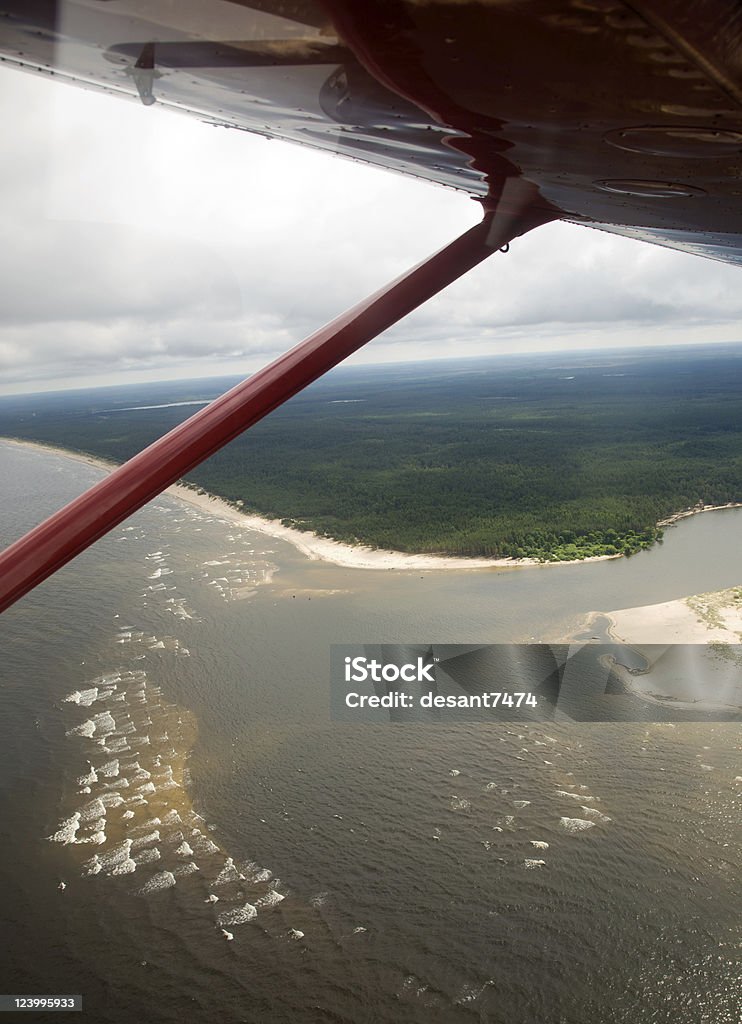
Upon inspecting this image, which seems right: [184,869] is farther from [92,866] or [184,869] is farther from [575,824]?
[575,824]

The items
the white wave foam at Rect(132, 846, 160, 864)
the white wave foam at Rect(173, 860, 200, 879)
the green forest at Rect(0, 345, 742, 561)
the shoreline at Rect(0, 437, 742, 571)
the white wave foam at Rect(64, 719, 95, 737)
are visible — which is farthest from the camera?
the green forest at Rect(0, 345, 742, 561)

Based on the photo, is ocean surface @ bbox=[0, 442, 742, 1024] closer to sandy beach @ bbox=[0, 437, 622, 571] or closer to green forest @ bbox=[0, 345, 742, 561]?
sandy beach @ bbox=[0, 437, 622, 571]

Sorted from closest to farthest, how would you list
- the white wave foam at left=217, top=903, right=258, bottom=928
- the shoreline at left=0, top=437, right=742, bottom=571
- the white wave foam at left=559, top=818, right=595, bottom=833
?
the white wave foam at left=217, top=903, right=258, bottom=928 → the white wave foam at left=559, top=818, right=595, bottom=833 → the shoreline at left=0, top=437, right=742, bottom=571

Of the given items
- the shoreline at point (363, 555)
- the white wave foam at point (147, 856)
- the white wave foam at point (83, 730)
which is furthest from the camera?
the shoreline at point (363, 555)

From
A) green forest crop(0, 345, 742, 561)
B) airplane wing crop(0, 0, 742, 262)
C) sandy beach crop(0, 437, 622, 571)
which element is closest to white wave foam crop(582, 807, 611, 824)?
airplane wing crop(0, 0, 742, 262)

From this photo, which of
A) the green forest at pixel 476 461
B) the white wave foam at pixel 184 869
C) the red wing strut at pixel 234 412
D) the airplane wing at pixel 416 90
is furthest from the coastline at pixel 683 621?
the airplane wing at pixel 416 90

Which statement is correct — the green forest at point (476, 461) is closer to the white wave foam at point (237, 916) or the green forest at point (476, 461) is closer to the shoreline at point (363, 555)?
the shoreline at point (363, 555)

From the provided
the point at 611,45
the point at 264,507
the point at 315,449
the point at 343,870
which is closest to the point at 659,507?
the point at 264,507
